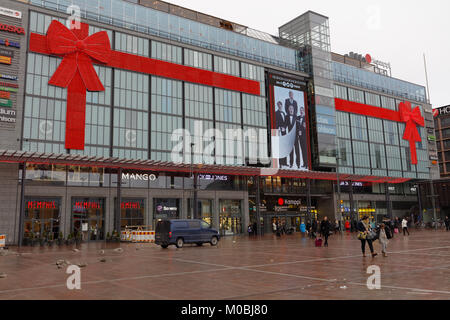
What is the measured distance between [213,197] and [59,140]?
19.0m

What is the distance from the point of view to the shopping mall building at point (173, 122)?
3947cm

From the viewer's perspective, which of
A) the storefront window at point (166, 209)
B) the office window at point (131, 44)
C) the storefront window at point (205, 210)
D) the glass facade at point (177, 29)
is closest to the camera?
the storefront window at point (166, 209)

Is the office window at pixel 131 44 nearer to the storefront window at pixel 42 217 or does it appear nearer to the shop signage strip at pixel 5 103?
the shop signage strip at pixel 5 103

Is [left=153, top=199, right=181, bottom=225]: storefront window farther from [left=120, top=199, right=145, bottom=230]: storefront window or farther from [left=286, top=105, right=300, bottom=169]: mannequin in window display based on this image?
[left=286, top=105, right=300, bottom=169]: mannequin in window display

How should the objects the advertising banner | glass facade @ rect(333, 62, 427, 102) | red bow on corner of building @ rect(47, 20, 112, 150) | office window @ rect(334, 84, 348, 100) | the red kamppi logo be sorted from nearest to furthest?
the red kamppi logo → red bow on corner of building @ rect(47, 20, 112, 150) → the advertising banner → office window @ rect(334, 84, 348, 100) → glass facade @ rect(333, 62, 427, 102)

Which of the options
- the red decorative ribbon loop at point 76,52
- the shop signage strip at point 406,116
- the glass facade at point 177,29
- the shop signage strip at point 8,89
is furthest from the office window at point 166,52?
the shop signage strip at point 406,116

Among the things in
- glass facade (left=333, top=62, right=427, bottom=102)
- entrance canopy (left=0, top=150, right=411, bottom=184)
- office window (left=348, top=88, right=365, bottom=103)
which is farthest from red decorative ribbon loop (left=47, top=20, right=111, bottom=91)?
office window (left=348, top=88, right=365, bottom=103)

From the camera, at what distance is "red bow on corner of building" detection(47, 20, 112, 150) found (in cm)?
4206

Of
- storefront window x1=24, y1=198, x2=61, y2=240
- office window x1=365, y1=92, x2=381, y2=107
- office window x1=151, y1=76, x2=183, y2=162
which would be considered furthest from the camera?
office window x1=365, y1=92, x2=381, y2=107

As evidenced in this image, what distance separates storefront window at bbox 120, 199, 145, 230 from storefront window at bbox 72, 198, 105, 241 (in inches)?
81.3

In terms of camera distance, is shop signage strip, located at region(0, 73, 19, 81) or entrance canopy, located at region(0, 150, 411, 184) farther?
shop signage strip, located at region(0, 73, 19, 81)

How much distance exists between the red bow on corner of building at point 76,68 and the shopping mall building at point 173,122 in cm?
12

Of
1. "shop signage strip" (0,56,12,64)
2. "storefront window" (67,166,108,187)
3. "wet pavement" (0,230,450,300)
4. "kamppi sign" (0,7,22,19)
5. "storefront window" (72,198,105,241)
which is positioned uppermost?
"kamppi sign" (0,7,22,19)

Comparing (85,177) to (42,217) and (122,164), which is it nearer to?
(122,164)
